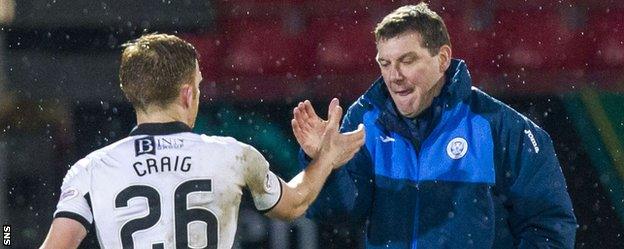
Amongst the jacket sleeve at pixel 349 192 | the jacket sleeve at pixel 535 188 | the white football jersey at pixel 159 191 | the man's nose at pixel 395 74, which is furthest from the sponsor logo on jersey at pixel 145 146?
the jacket sleeve at pixel 535 188

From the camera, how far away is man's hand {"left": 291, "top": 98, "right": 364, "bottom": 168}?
459 centimetres

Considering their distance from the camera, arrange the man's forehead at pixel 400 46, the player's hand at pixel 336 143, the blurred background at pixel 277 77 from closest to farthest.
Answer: the player's hand at pixel 336 143
the man's forehead at pixel 400 46
the blurred background at pixel 277 77

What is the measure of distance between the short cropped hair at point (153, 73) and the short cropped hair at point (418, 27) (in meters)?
1.00

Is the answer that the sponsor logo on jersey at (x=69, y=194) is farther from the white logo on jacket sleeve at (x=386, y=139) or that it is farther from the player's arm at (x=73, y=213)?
the white logo on jacket sleeve at (x=386, y=139)

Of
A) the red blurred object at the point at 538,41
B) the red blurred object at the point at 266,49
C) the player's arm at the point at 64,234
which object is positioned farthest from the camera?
the red blurred object at the point at 266,49

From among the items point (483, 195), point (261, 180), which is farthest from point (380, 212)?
point (261, 180)

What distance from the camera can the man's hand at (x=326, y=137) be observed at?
4.59 metres

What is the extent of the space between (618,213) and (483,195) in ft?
Answer: 14.2

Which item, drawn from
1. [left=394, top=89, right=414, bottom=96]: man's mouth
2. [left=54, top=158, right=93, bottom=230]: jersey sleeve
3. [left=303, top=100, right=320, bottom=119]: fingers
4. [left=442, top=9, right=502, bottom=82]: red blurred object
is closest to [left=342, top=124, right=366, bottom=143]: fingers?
[left=303, top=100, right=320, bottom=119]: fingers

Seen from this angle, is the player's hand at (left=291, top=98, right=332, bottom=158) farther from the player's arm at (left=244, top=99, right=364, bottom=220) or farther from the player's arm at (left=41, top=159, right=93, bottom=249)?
the player's arm at (left=41, top=159, right=93, bottom=249)

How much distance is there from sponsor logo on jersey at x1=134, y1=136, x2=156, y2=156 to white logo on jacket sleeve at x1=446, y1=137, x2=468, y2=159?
3.93 feet

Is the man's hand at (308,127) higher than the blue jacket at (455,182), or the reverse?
the man's hand at (308,127)

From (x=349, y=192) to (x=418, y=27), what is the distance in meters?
0.64

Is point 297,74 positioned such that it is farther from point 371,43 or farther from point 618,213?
point 618,213
